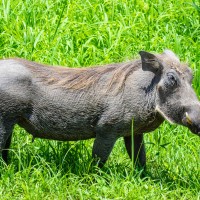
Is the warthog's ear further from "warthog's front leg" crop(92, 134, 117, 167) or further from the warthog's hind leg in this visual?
the warthog's hind leg

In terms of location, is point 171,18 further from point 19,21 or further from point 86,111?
point 86,111

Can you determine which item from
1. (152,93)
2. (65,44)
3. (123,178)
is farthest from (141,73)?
(65,44)

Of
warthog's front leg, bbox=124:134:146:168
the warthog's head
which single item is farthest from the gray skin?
warthog's front leg, bbox=124:134:146:168

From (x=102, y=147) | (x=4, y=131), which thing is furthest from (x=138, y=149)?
(x=4, y=131)

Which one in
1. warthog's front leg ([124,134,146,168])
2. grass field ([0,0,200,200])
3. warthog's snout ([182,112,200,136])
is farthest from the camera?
warthog's front leg ([124,134,146,168])

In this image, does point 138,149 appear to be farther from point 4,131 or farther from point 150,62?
point 4,131

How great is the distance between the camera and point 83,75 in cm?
629

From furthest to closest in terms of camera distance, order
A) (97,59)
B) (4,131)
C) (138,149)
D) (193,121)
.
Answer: (97,59) → (138,149) → (4,131) → (193,121)

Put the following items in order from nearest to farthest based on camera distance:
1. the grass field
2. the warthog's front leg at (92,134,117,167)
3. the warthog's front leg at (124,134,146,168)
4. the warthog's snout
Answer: the warthog's snout, the grass field, the warthog's front leg at (92,134,117,167), the warthog's front leg at (124,134,146,168)

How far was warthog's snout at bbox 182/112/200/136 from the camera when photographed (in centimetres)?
588

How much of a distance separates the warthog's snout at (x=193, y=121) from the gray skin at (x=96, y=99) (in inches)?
3.1

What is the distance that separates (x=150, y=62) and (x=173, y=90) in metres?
0.28

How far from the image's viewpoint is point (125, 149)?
22.3 ft

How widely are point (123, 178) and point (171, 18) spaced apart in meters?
2.86
